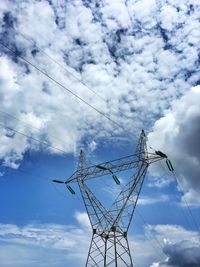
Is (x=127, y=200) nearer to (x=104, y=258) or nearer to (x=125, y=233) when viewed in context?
(x=125, y=233)

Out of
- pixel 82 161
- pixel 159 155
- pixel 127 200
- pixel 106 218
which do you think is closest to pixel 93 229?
pixel 106 218

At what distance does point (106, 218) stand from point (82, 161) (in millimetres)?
12205

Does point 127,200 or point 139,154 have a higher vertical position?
point 139,154

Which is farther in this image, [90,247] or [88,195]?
[88,195]

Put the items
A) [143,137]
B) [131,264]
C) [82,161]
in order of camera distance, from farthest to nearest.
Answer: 1. [82,161]
2. [143,137]
3. [131,264]

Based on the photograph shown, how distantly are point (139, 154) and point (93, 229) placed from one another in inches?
668

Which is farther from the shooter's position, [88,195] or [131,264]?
[88,195]

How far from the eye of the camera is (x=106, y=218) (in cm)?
6838

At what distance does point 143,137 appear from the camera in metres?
66.8

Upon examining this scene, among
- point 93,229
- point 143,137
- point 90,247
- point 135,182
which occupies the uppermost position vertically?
point 143,137

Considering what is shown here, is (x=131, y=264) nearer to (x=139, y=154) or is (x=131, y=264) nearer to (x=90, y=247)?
(x=90, y=247)

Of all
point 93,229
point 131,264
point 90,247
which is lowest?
point 131,264


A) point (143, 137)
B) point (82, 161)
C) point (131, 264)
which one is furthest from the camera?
point (82, 161)

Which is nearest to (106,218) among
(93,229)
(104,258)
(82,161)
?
(93,229)
